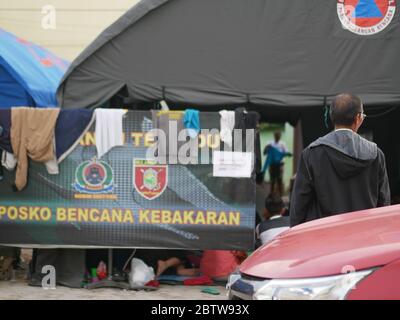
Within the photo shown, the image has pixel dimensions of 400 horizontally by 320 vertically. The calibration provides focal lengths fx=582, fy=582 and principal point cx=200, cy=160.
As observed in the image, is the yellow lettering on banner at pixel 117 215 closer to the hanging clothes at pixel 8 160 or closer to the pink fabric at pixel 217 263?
the pink fabric at pixel 217 263

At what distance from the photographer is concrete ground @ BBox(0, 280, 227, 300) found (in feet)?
22.4

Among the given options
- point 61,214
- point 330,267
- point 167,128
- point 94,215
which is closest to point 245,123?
point 167,128

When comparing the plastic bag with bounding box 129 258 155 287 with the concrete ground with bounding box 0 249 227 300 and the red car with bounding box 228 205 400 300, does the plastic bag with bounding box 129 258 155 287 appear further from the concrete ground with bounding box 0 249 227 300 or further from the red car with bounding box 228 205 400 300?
the red car with bounding box 228 205 400 300

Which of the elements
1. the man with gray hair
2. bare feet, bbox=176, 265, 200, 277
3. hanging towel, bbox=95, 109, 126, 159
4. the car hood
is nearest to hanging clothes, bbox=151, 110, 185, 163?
hanging towel, bbox=95, 109, 126, 159

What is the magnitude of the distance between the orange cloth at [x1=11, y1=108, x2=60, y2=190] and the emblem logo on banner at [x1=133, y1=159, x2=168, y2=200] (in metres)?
1.08

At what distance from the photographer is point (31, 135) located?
282 inches

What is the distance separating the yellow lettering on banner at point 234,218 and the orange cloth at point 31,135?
2342 millimetres

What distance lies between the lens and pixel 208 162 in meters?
7.21

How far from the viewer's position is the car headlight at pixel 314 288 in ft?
9.32

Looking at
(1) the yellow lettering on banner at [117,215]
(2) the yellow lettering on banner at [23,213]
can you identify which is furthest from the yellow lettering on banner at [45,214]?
(1) the yellow lettering on banner at [117,215]

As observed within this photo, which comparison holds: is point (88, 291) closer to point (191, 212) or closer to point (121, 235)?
point (121, 235)

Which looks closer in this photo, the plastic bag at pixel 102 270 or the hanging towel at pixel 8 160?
the hanging towel at pixel 8 160
